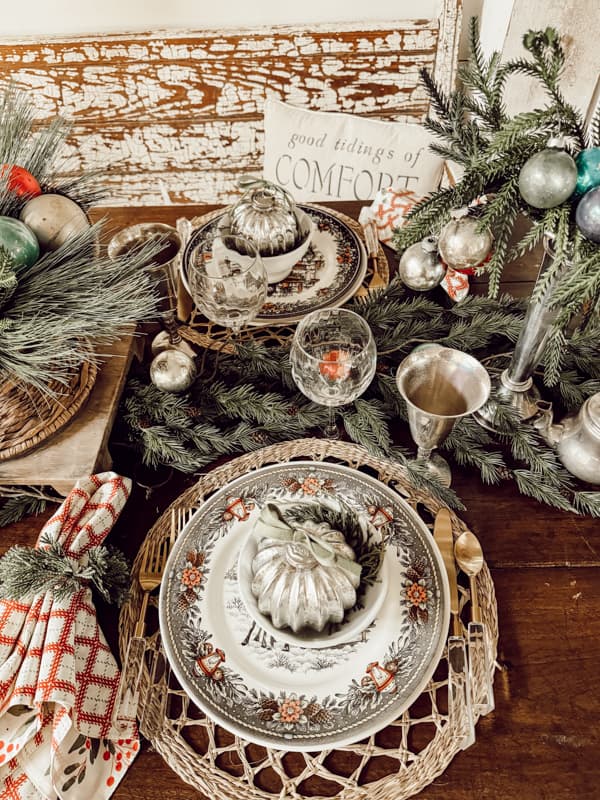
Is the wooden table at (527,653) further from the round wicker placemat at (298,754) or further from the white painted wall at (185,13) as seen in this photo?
the white painted wall at (185,13)

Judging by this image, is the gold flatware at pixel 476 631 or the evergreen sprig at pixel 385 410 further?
the evergreen sprig at pixel 385 410

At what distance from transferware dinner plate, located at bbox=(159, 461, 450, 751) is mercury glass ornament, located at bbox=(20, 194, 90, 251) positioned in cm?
38

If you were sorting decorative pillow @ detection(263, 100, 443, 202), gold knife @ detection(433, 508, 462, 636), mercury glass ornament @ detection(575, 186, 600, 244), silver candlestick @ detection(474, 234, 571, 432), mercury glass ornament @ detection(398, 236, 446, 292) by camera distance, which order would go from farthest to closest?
decorative pillow @ detection(263, 100, 443, 202) < mercury glass ornament @ detection(398, 236, 446, 292) < silver candlestick @ detection(474, 234, 571, 432) < gold knife @ detection(433, 508, 462, 636) < mercury glass ornament @ detection(575, 186, 600, 244)

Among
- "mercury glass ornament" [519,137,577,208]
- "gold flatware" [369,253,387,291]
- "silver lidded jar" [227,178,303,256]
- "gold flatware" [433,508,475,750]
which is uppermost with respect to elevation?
"mercury glass ornament" [519,137,577,208]

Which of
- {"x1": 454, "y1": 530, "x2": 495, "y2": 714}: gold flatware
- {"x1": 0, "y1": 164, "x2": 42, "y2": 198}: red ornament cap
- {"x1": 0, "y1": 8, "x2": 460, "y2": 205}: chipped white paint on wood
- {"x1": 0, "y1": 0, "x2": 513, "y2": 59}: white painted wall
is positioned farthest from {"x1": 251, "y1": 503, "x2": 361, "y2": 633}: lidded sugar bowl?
{"x1": 0, "y1": 0, "x2": 513, "y2": 59}: white painted wall

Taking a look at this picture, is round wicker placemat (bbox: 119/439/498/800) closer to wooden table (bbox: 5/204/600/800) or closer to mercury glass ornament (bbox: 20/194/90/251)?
wooden table (bbox: 5/204/600/800)

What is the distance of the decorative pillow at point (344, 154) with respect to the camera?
1465 millimetres

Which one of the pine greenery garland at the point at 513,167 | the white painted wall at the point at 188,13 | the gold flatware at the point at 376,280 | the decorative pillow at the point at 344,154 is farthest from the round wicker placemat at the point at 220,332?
the white painted wall at the point at 188,13

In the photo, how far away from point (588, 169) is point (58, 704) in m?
0.73

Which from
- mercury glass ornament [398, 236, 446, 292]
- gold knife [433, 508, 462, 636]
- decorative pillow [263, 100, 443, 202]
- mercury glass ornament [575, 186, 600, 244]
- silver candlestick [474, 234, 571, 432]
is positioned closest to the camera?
mercury glass ornament [575, 186, 600, 244]

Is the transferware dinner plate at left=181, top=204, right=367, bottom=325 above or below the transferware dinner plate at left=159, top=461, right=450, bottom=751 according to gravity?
above

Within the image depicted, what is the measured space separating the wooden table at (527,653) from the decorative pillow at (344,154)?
980 mm

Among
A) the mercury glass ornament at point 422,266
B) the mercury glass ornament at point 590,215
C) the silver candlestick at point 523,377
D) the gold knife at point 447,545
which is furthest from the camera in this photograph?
the mercury glass ornament at point 422,266

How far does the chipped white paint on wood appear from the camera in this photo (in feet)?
5.01
